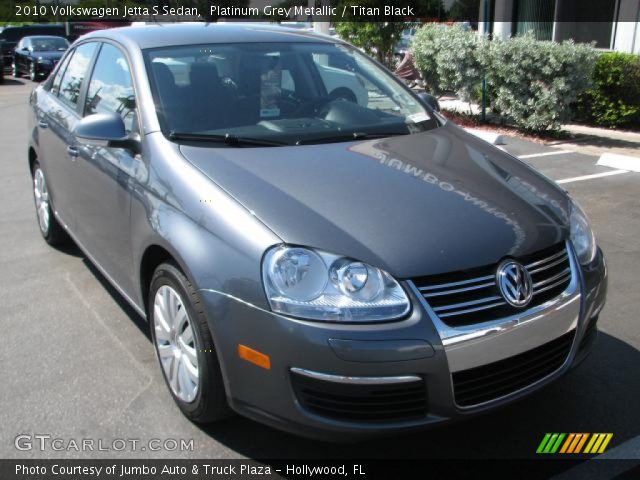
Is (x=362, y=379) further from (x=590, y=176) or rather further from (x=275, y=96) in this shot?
(x=590, y=176)

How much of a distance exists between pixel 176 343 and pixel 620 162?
6.78 m

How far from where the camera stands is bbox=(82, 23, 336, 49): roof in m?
3.76

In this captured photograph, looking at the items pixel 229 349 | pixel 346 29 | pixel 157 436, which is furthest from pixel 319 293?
pixel 346 29

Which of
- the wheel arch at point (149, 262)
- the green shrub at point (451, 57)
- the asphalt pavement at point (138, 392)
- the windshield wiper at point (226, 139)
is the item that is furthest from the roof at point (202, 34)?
the green shrub at point (451, 57)

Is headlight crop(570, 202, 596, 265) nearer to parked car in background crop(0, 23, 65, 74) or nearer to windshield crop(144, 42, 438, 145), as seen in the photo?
windshield crop(144, 42, 438, 145)

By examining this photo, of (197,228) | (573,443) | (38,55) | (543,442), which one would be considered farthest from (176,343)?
(38,55)

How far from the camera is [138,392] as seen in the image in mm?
3230

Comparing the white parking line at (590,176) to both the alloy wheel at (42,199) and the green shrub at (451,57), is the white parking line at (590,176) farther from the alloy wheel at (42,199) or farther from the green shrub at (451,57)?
the alloy wheel at (42,199)

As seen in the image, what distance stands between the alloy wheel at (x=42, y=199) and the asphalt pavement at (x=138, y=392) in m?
0.31

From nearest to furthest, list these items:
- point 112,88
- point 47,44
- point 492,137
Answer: point 112,88, point 492,137, point 47,44

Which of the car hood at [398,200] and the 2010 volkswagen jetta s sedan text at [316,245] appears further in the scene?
the car hood at [398,200]

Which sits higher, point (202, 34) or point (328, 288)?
point (202, 34)

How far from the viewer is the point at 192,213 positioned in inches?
106

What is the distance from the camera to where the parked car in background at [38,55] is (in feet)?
68.3
